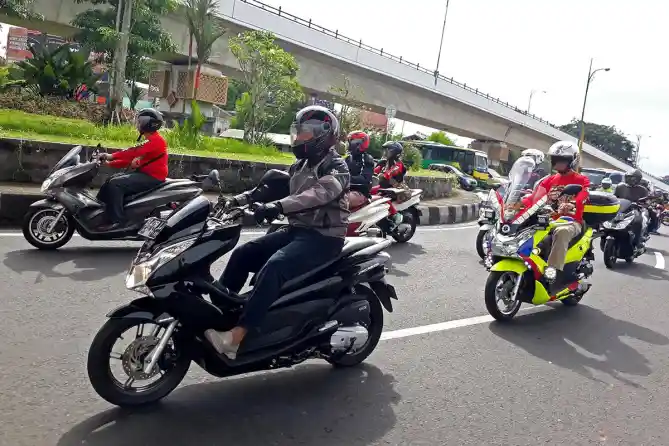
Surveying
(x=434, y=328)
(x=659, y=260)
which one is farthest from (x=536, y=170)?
(x=659, y=260)

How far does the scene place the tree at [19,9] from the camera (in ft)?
67.6

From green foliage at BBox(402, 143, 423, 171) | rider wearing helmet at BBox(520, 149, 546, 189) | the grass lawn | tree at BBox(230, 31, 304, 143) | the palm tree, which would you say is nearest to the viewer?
rider wearing helmet at BBox(520, 149, 546, 189)

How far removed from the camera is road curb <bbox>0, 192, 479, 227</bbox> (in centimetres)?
803

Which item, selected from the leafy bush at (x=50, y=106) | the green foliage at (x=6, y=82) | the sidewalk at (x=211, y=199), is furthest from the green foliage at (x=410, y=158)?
the green foliage at (x=6, y=82)

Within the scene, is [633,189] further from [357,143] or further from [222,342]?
[222,342]

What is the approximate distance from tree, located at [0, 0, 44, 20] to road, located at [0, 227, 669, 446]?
55.4 ft

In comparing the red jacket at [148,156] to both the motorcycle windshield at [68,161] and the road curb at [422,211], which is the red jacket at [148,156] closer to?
the motorcycle windshield at [68,161]

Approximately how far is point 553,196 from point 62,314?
4.73 meters

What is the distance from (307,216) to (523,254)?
2818 millimetres

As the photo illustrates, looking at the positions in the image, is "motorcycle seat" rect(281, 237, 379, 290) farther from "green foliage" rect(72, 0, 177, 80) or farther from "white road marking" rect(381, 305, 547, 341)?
"green foliage" rect(72, 0, 177, 80)

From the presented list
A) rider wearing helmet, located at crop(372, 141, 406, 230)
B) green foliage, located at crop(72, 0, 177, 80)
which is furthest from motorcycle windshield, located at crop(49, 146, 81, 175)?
green foliage, located at crop(72, 0, 177, 80)

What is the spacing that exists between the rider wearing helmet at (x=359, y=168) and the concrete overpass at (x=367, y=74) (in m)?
19.2

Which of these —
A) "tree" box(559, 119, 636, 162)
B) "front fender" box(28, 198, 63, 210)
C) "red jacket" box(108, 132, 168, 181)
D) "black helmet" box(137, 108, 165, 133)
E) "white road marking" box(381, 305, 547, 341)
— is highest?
"tree" box(559, 119, 636, 162)

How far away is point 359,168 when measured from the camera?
8.85m
